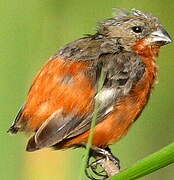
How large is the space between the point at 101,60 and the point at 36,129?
0.46m

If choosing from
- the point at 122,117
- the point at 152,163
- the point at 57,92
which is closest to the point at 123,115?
the point at 122,117

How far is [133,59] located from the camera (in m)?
2.65

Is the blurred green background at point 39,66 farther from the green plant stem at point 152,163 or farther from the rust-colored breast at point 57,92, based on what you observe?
the green plant stem at point 152,163

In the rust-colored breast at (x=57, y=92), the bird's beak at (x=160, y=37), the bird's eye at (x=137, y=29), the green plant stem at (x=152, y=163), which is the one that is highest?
the bird's eye at (x=137, y=29)

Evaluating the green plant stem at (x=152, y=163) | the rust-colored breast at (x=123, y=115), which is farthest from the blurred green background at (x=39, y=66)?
the green plant stem at (x=152, y=163)

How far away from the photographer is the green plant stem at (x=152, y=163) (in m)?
0.77

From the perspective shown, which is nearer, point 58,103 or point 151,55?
point 58,103

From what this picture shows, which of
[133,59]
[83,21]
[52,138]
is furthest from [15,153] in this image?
[133,59]

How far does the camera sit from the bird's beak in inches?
107

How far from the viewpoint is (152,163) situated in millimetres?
779

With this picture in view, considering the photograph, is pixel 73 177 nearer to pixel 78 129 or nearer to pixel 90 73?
pixel 78 129

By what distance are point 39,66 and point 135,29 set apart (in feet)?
2.50

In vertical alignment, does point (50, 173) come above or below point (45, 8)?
below

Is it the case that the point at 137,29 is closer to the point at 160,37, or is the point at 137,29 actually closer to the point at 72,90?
the point at 160,37
